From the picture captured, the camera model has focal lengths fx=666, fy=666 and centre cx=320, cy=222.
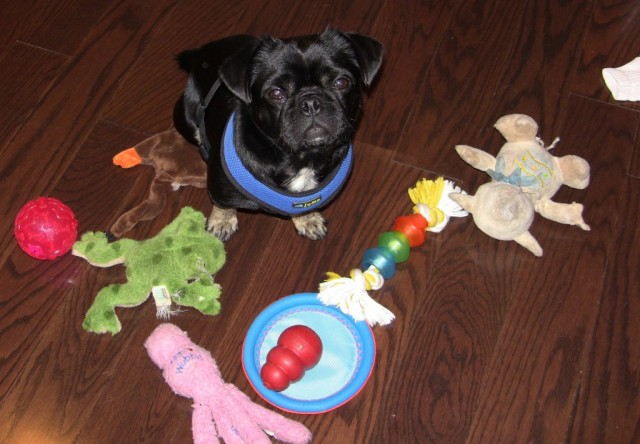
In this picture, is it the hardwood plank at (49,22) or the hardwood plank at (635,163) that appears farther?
the hardwood plank at (49,22)

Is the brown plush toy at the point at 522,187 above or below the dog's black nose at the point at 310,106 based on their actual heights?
below

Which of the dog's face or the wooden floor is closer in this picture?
the dog's face

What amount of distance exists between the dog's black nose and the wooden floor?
2.52ft

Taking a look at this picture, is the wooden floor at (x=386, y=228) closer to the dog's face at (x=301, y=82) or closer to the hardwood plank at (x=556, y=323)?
the hardwood plank at (x=556, y=323)

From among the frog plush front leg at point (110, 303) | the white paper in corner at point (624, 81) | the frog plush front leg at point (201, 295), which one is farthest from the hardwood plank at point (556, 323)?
the frog plush front leg at point (110, 303)

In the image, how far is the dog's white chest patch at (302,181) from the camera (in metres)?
2.28

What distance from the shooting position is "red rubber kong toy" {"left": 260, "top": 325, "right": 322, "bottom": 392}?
2211mm

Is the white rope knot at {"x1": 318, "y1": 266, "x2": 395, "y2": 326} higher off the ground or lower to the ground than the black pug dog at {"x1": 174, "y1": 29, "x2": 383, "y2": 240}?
lower

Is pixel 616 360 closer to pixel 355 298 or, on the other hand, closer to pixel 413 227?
pixel 413 227

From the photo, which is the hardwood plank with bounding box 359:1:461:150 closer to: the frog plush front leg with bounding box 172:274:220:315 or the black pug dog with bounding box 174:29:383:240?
the black pug dog with bounding box 174:29:383:240

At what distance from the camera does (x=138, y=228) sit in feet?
8.82

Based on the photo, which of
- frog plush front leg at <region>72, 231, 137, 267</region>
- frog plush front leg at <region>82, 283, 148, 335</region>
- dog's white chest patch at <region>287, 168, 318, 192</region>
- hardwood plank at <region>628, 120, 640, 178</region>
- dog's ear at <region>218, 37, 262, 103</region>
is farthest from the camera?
hardwood plank at <region>628, 120, 640, 178</region>

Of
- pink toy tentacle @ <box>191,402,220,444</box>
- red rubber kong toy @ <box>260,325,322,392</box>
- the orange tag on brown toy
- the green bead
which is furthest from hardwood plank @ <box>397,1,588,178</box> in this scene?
pink toy tentacle @ <box>191,402,220,444</box>

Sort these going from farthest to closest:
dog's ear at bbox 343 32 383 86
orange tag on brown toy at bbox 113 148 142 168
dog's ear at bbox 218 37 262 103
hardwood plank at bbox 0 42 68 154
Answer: hardwood plank at bbox 0 42 68 154
orange tag on brown toy at bbox 113 148 142 168
dog's ear at bbox 343 32 383 86
dog's ear at bbox 218 37 262 103
